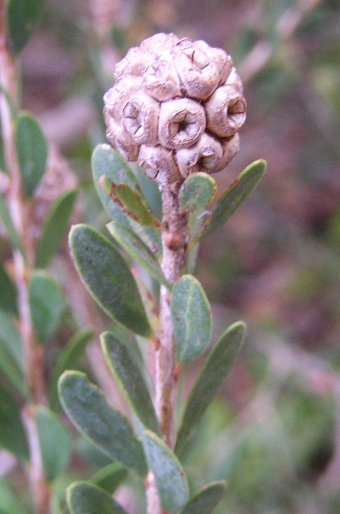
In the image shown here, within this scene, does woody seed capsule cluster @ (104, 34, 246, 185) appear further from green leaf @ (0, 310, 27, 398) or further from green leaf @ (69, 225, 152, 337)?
green leaf @ (0, 310, 27, 398)

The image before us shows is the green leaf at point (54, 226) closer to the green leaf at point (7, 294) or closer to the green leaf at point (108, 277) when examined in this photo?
the green leaf at point (7, 294)

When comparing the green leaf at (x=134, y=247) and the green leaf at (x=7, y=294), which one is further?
the green leaf at (x=7, y=294)

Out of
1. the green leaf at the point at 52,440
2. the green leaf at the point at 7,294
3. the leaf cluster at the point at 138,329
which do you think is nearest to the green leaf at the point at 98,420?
the leaf cluster at the point at 138,329

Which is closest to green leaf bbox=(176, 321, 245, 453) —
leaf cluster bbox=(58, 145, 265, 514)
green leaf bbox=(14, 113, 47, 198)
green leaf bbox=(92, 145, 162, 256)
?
leaf cluster bbox=(58, 145, 265, 514)

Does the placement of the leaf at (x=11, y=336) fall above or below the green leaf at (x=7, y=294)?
below

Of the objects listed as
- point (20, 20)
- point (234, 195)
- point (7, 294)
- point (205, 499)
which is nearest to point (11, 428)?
point (7, 294)

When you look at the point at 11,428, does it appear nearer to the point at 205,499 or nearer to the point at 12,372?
the point at 12,372
